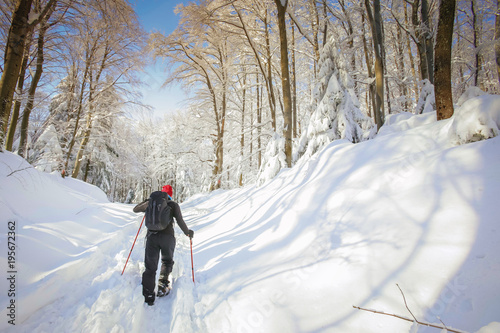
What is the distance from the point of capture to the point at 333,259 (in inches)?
94.7

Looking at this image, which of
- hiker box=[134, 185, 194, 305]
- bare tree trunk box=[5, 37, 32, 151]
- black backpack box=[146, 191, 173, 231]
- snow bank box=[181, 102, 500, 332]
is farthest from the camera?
bare tree trunk box=[5, 37, 32, 151]

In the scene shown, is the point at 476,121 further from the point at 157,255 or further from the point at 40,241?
the point at 40,241

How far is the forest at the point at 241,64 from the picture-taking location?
607cm

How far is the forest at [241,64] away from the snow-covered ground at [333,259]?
7.64 feet

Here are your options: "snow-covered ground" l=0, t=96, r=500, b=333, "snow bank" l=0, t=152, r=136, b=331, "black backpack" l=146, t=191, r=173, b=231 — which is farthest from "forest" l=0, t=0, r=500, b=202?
"black backpack" l=146, t=191, r=173, b=231

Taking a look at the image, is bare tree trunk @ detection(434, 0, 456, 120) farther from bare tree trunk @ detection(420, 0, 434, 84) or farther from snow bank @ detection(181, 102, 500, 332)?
bare tree trunk @ detection(420, 0, 434, 84)

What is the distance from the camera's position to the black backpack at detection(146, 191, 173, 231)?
3066mm

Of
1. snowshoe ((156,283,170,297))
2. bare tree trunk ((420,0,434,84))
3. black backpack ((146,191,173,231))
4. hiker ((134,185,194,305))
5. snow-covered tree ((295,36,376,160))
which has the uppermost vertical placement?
bare tree trunk ((420,0,434,84))

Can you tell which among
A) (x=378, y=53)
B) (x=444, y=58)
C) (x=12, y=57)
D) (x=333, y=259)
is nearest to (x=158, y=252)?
(x=333, y=259)

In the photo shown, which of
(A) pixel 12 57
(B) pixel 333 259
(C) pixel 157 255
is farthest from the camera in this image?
(A) pixel 12 57

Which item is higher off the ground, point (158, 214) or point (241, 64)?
point (241, 64)

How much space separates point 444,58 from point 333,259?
4.71 metres

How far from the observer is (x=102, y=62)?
11.1 meters

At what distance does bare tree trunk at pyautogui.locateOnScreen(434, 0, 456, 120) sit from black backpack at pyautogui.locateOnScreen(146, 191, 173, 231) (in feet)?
19.0
